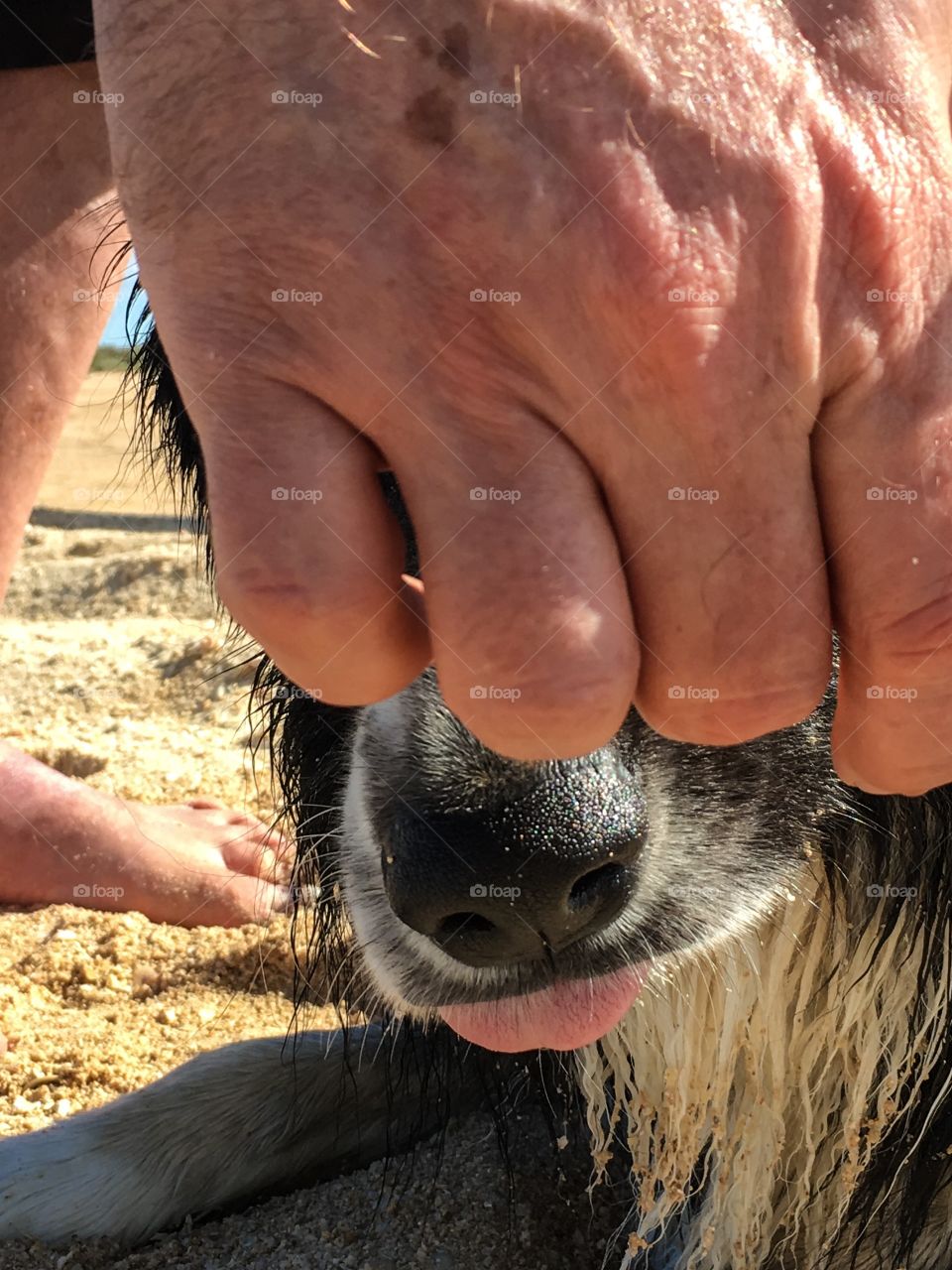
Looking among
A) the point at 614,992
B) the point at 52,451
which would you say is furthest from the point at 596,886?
the point at 52,451

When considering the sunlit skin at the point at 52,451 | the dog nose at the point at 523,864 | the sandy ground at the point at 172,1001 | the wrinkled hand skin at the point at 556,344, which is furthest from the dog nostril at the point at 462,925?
the sunlit skin at the point at 52,451

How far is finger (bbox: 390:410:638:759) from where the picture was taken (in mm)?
897

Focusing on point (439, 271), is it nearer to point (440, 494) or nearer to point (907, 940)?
point (440, 494)

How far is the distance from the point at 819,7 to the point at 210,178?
45cm

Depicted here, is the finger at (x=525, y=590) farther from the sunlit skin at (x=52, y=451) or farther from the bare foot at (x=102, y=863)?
the bare foot at (x=102, y=863)

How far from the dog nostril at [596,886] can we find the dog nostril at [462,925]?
0.09 metres

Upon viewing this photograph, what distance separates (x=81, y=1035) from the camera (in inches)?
103

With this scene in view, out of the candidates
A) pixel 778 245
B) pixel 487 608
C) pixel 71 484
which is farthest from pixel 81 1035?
pixel 71 484

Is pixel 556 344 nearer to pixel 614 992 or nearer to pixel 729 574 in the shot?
pixel 729 574

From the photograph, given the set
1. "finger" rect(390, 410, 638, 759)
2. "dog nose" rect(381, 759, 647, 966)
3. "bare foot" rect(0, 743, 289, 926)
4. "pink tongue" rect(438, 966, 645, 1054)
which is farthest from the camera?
"bare foot" rect(0, 743, 289, 926)

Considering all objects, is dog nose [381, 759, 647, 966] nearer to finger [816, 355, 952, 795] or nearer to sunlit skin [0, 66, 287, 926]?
finger [816, 355, 952, 795]

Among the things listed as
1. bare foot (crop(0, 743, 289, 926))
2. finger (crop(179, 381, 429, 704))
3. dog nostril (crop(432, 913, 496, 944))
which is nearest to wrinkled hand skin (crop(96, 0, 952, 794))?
finger (crop(179, 381, 429, 704))

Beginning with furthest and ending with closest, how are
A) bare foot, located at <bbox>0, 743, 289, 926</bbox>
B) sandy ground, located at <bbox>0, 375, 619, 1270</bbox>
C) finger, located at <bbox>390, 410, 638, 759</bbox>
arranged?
bare foot, located at <bbox>0, 743, 289, 926</bbox>
sandy ground, located at <bbox>0, 375, 619, 1270</bbox>
finger, located at <bbox>390, 410, 638, 759</bbox>

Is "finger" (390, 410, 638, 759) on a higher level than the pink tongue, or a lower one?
higher
